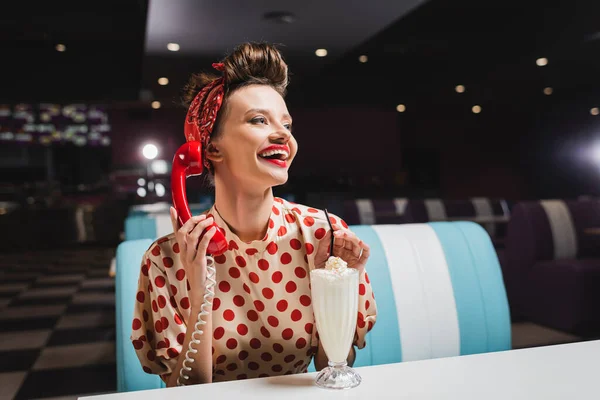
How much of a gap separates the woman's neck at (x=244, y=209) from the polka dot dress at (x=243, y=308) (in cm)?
2

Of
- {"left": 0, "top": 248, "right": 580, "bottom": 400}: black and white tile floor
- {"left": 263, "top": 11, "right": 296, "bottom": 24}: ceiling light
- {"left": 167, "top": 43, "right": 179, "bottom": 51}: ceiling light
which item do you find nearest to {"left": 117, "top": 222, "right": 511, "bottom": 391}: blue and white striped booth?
{"left": 0, "top": 248, "right": 580, "bottom": 400}: black and white tile floor

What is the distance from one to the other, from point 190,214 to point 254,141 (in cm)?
17

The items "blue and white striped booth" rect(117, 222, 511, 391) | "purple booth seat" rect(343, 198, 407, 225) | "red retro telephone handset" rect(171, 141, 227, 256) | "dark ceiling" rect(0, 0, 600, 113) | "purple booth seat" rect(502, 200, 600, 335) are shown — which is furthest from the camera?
"dark ceiling" rect(0, 0, 600, 113)

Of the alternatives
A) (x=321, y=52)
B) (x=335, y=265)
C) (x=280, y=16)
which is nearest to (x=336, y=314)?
(x=335, y=265)

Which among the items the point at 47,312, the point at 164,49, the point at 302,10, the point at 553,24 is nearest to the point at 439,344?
the point at 47,312

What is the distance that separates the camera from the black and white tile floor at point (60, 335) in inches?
109

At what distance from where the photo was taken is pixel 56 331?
12.4 ft

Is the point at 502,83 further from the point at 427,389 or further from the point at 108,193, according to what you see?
the point at 427,389

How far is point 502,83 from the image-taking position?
373 inches

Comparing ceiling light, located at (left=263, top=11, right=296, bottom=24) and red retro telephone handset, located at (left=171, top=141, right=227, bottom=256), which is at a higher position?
ceiling light, located at (left=263, top=11, right=296, bottom=24)

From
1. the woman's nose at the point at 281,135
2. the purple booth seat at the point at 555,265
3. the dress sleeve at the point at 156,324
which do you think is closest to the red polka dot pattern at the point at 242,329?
the dress sleeve at the point at 156,324

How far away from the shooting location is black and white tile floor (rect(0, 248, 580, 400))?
2.77 meters

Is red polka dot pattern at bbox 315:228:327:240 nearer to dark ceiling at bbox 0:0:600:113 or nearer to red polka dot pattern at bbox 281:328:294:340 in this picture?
red polka dot pattern at bbox 281:328:294:340

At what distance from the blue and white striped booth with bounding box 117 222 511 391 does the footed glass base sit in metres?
0.47
